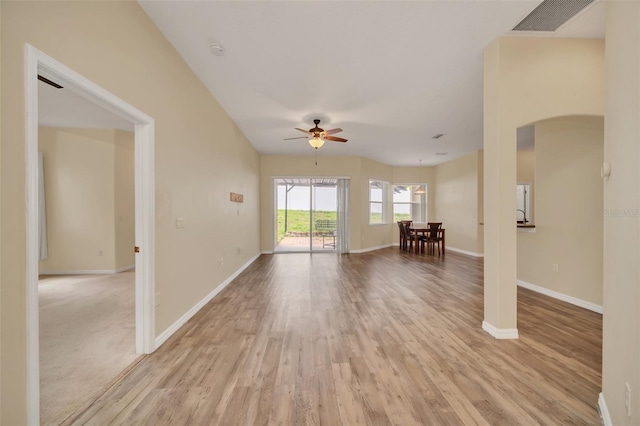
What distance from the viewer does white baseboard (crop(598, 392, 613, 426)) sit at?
4.35 ft

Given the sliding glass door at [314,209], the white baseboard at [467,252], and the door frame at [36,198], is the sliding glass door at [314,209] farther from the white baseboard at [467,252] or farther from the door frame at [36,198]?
the door frame at [36,198]

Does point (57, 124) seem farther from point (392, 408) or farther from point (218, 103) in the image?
point (392, 408)

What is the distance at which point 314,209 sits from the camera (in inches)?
292

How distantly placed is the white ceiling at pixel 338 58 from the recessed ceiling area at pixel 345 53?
10mm

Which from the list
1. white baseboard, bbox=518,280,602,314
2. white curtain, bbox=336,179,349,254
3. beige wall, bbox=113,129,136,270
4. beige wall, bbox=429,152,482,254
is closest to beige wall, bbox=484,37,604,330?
white baseboard, bbox=518,280,602,314

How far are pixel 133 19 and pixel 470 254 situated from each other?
8000 millimetres

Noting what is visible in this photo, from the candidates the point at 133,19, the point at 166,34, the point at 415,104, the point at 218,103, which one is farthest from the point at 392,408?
the point at 218,103

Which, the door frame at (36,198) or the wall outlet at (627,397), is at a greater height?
the door frame at (36,198)

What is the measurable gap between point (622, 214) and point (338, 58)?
101 inches

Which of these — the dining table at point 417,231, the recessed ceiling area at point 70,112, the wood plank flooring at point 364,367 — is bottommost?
the wood plank flooring at point 364,367

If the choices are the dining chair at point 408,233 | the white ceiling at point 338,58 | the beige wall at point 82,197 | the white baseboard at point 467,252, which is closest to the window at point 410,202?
the dining chair at point 408,233

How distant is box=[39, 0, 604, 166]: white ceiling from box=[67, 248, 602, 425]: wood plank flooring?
2859 mm

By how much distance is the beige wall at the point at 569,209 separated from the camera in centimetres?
292

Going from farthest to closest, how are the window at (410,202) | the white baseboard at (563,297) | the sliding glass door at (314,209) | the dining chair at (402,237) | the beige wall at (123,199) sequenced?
the window at (410,202), the dining chair at (402,237), the sliding glass door at (314,209), the beige wall at (123,199), the white baseboard at (563,297)
